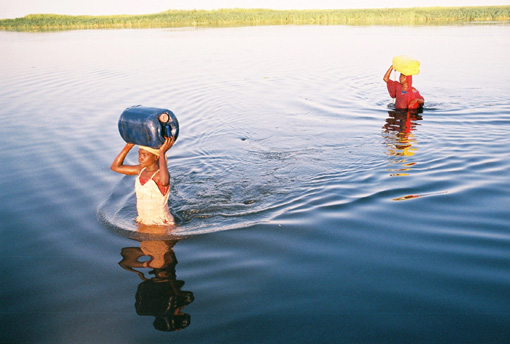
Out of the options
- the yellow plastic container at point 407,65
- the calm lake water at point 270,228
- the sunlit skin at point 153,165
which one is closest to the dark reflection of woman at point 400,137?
the calm lake water at point 270,228

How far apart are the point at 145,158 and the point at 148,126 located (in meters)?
0.44

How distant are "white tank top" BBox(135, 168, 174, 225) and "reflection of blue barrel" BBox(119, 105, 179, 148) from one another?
0.43 m

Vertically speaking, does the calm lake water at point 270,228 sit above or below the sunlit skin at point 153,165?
below

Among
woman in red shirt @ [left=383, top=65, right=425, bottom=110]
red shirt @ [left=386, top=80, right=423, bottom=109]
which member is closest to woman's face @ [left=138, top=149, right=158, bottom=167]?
woman in red shirt @ [left=383, top=65, right=425, bottom=110]

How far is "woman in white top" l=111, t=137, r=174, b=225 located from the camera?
4703 mm

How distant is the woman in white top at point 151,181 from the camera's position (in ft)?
15.4

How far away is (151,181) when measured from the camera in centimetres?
489

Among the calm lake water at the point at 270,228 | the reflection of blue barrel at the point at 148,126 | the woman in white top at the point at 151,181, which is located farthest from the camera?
the woman in white top at the point at 151,181

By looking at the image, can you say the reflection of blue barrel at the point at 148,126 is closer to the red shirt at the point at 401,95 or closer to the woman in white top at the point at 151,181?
the woman in white top at the point at 151,181

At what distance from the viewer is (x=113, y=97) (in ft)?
46.6

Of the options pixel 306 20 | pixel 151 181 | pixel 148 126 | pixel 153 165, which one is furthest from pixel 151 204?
pixel 306 20

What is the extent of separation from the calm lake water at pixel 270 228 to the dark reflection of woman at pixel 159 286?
18 mm

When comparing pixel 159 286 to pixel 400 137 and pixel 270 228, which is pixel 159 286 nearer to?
pixel 270 228

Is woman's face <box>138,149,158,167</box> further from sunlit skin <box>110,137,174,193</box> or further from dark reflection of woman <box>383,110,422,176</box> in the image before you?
dark reflection of woman <box>383,110,422,176</box>
